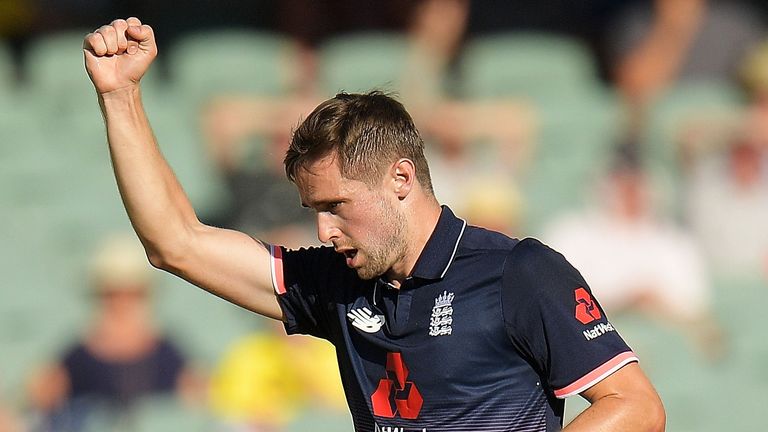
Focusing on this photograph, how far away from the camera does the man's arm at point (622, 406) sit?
9.35 feet

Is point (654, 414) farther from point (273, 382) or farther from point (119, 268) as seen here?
point (119, 268)

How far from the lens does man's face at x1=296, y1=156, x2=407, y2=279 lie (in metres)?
3.14

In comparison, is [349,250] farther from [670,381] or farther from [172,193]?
[670,381]

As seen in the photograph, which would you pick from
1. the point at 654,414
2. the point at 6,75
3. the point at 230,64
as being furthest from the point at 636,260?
the point at 654,414

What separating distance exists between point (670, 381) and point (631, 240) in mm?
834

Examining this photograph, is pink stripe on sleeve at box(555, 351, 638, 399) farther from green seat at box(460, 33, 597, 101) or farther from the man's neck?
green seat at box(460, 33, 597, 101)

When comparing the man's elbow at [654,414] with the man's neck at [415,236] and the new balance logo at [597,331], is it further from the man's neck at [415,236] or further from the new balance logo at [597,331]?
the man's neck at [415,236]

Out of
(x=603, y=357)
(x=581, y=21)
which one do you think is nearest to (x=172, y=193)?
(x=603, y=357)

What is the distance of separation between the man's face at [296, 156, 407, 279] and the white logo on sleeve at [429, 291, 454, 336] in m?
0.16

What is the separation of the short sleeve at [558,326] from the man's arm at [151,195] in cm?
80

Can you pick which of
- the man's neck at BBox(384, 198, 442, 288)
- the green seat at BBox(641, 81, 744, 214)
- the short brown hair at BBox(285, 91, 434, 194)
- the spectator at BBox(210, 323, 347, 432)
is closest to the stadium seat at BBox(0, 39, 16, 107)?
the spectator at BBox(210, 323, 347, 432)

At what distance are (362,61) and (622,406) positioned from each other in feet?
17.4

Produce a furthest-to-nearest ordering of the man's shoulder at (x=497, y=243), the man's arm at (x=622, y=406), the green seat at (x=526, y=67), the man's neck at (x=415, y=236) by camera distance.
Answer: the green seat at (x=526, y=67) → the man's neck at (x=415, y=236) → the man's shoulder at (x=497, y=243) → the man's arm at (x=622, y=406)

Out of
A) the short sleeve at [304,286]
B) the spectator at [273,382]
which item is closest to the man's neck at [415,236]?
the short sleeve at [304,286]
